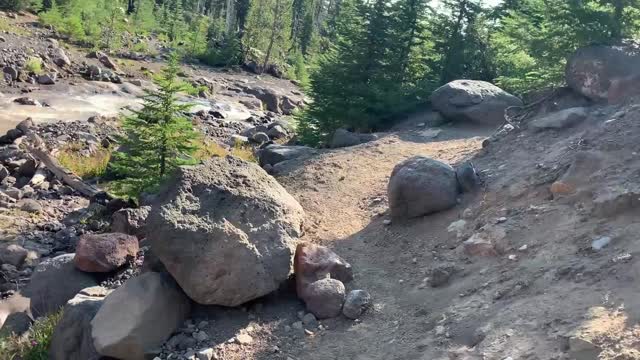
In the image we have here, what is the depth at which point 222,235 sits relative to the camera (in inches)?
269

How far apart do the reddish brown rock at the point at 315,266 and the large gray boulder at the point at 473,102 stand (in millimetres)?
7978

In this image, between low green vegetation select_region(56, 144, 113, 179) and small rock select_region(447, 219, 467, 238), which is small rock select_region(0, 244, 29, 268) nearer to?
low green vegetation select_region(56, 144, 113, 179)

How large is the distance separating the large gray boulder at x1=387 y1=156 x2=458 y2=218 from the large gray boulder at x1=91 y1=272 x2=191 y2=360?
2996 millimetres

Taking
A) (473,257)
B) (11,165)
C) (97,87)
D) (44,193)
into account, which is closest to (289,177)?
(473,257)

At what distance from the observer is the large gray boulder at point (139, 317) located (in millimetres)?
6422

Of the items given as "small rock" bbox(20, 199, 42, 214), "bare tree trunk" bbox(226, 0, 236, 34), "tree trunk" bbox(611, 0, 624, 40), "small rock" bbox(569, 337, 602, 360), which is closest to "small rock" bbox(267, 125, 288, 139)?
"small rock" bbox(20, 199, 42, 214)

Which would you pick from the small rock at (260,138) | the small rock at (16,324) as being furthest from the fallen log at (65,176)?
the small rock at (260,138)

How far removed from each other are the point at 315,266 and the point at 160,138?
14.1 feet

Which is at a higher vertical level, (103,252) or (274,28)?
(103,252)

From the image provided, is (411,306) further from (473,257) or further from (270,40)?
(270,40)

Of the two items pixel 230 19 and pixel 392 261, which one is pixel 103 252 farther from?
pixel 230 19

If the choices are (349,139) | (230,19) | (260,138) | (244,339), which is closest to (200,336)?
(244,339)

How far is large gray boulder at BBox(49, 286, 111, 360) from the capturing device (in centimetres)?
Result: 676

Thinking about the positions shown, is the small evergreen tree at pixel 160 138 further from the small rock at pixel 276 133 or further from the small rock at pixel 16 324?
the small rock at pixel 276 133
